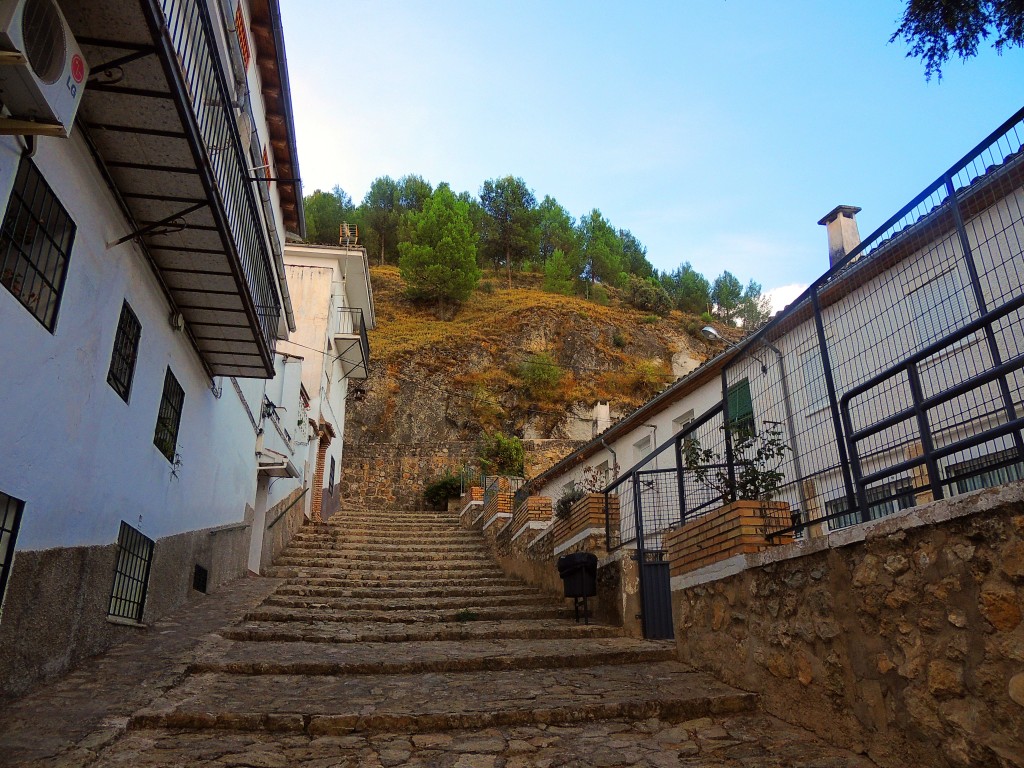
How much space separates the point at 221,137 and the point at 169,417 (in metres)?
3.52

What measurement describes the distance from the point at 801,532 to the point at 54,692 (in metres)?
5.69

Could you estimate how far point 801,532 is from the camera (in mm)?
5195

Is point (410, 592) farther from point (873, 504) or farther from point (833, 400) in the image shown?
point (873, 504)

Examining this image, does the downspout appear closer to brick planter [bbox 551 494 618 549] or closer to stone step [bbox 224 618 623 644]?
stone step [bbox 224 618 623 644]

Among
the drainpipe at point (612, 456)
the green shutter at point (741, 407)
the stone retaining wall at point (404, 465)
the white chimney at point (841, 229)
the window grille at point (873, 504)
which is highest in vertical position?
the white chimney at point (841, 229)

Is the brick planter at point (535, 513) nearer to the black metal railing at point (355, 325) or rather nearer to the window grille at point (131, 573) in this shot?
the window grille at point (131, 573)

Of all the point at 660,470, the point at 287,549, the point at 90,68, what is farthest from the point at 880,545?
the point at 287,549

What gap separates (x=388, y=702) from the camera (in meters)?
5.33

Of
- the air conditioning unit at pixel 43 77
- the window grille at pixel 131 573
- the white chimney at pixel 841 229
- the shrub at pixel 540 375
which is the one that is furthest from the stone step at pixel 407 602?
the shrub at pixel 540 375

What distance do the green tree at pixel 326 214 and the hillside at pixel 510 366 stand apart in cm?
709

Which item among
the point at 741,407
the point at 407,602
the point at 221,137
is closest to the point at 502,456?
the point at 407,602

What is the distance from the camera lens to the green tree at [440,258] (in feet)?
129

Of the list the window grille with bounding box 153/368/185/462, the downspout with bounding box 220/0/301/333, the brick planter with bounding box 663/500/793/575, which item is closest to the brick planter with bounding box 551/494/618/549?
the brick planter with bounding box 663/500/793/575

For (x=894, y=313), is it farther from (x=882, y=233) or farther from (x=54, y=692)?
(x=54, y=692)
